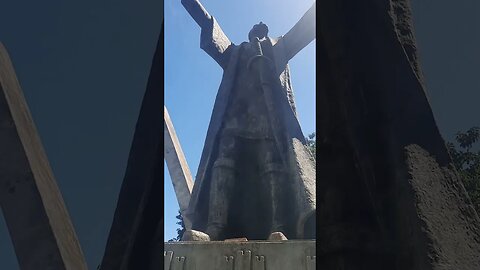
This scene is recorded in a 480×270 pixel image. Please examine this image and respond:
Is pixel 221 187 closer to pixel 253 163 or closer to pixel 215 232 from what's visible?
pixel 215 232

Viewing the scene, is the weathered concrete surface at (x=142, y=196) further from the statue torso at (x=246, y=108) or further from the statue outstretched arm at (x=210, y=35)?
the statue outstretched arm at (x=210, y=35)

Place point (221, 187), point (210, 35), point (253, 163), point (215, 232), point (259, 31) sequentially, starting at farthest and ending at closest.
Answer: point (259, 31), point (210, 35), point (253, 163), point (221, 187), point (215, 232)

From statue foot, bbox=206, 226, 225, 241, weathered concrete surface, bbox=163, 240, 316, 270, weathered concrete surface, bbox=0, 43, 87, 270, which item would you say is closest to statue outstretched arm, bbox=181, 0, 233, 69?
statue foot, bbox=206, 226, 225, 241

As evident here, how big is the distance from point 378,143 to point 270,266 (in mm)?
4946

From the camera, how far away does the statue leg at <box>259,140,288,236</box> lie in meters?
8.24

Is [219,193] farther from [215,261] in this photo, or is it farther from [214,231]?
[215,261]

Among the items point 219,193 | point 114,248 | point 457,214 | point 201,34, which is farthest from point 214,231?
point 457,214

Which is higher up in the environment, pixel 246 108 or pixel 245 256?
pixel 246 108

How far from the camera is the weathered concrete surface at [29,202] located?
1.62 m

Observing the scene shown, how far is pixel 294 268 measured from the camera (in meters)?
6.32

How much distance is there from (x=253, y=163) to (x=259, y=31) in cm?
310

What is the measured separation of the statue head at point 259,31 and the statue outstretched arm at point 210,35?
1.67 ft

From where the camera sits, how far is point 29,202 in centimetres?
167

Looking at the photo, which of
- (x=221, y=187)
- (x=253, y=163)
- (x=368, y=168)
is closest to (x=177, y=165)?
(x=253, y=163)
